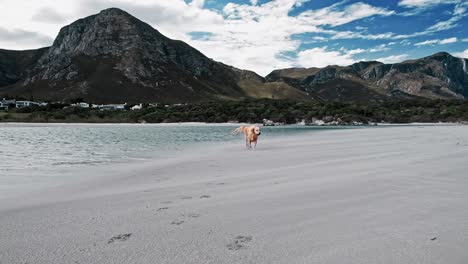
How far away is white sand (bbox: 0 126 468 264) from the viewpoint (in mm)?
3641

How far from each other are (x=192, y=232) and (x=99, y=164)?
9.19 metres

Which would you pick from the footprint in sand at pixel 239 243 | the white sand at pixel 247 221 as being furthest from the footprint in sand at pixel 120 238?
the footprint in sand at pixel 239 243

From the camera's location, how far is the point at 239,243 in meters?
3.96

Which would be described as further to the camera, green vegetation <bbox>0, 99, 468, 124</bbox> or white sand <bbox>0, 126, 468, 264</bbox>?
green vegetation <bbox>0, 99, 468, 124</bbox>

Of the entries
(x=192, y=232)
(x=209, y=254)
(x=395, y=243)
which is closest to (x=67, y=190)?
(x=192, y=232)

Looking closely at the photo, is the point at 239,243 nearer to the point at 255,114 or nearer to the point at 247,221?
the point at 247,221

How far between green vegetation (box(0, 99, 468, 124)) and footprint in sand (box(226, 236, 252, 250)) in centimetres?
8580

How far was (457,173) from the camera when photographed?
884cm

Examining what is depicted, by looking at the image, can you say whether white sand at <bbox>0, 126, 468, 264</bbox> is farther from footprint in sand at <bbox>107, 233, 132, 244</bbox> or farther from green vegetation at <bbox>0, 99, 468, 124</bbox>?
green vegetation at <bbox>0, 99, 468, 124</bbox>

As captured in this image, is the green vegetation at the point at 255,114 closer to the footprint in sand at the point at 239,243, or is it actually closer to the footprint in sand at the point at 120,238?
the footprint in sand at the point at 120,238

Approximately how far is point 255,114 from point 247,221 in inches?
3530

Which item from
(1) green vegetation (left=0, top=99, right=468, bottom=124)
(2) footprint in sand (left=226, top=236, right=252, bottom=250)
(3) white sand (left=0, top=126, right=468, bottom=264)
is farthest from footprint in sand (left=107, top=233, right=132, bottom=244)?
(1) green vegetation (left=0, top=99, right=468, bottom=124)

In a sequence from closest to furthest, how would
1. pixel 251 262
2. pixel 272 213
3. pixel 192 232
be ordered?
pixel 251 262, pixel 192 232, pixel 272 213

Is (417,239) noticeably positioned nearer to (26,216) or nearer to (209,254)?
(209,254)
